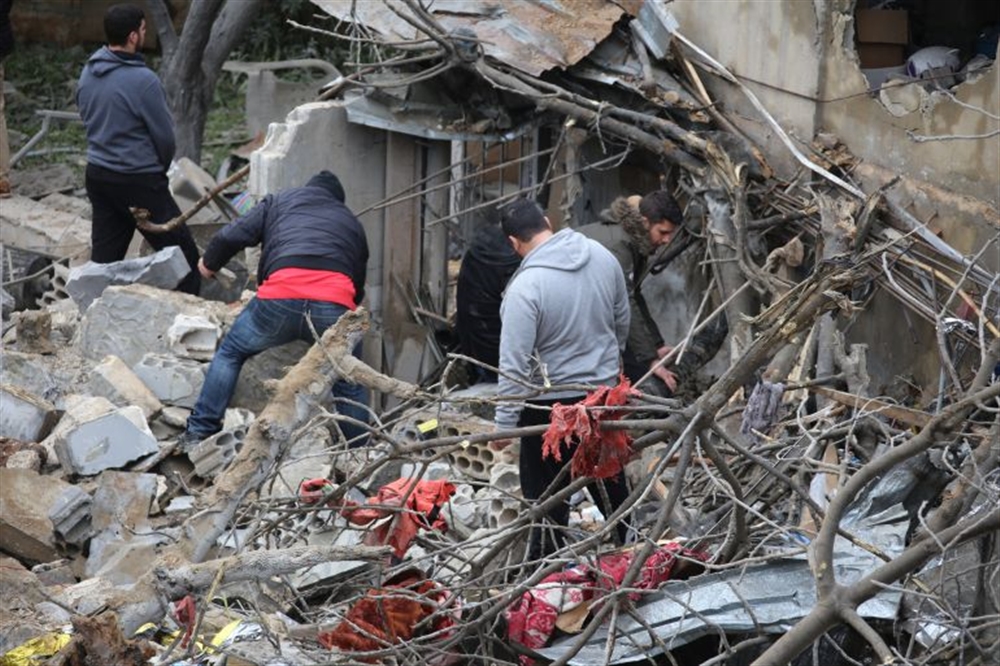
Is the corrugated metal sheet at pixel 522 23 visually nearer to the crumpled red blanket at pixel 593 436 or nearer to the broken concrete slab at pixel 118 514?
the broken concrete slab at pixel 118 514

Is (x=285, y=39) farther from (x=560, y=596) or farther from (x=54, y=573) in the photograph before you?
(x=560, y=596)

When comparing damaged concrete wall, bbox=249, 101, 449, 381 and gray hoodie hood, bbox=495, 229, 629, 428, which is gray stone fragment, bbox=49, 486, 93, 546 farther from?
damaged concrete wall, bbox=249, 101, 449, 381

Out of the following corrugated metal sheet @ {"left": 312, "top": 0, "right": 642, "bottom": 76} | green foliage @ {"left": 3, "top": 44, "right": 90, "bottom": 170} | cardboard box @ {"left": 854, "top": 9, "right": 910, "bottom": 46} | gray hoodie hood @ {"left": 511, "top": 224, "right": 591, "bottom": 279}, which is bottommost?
green foliage @ {"left": 3, "top": 44, "right": 90, "bottom": 170}

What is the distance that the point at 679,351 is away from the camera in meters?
7.27

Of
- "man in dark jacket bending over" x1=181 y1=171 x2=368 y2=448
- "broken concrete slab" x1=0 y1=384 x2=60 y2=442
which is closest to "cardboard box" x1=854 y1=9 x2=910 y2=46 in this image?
"man in dark jacket bending over" x1=181 y1=171 x2=368 y2=448

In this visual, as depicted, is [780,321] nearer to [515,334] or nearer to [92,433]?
[515,334]

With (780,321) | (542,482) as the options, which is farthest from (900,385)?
(780,321)

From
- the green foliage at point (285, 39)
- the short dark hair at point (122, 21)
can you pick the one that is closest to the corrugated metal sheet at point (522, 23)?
the short dark hair at point (122, 21)

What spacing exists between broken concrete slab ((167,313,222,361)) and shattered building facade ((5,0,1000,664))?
0.02 m

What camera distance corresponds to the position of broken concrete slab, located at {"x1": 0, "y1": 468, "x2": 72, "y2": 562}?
26.5 ft

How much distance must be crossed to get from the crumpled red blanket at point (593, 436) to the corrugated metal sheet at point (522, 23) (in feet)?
14.8

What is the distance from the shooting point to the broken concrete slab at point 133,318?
1003 cm

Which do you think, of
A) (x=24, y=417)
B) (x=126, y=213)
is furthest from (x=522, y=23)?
(x=24, y=417)

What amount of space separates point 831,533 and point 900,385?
3967mm
